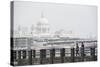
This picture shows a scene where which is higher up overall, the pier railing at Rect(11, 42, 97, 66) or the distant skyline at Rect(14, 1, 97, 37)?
the distant skyline at Rect(14, 1, 97, 37)

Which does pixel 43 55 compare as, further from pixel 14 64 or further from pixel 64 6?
pixel 64 6

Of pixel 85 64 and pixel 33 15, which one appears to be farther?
pixel 85 64

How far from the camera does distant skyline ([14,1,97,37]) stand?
2.20 metres

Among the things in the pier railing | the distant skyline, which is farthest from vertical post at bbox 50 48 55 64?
the distant skyline

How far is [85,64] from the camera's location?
2436 millimetres

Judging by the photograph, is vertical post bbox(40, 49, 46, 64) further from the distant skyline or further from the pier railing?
the distant skyline

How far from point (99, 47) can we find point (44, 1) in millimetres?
954

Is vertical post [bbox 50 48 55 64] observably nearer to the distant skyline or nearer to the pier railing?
the pier railing

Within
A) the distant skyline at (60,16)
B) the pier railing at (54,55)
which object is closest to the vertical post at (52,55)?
the pier railing at (54,55)

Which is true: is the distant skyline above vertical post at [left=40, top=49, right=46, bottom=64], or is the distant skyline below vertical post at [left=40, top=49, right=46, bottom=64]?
above

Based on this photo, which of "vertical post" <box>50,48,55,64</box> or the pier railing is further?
"vertical post" <box>50,48,55,64</box>

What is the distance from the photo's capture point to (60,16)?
2348 millimetres

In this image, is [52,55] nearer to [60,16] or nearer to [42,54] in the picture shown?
[42,54]

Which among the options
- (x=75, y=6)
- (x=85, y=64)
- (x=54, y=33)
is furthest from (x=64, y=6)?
(x=85, y=64)
